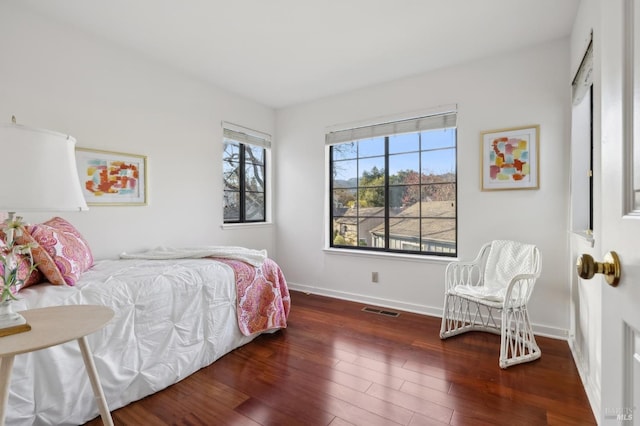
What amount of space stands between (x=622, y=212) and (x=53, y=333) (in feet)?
5.41

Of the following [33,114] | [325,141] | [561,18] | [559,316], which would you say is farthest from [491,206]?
[33,114]

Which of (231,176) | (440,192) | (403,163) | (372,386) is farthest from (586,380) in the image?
(231,176)

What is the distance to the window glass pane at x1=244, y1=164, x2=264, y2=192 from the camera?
156 inches

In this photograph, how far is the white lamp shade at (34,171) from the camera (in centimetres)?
100

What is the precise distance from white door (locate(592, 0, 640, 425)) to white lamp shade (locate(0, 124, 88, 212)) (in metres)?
1.61

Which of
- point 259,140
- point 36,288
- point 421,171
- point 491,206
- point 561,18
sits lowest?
point 36,288

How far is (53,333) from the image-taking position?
3.45 ft

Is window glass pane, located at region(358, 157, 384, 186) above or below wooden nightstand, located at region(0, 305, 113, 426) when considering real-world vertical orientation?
above

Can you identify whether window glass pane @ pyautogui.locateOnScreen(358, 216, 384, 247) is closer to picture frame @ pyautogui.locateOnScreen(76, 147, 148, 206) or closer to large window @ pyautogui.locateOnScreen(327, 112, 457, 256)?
large window @ pyautogui.locateOnScreen(327, 112, 457, 256)

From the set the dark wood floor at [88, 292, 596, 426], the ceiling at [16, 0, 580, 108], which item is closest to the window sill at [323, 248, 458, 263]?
the dark wood floor at [88, 292, 596, 426]

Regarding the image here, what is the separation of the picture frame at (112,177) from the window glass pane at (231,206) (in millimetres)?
1011

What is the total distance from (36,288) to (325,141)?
3.03 m

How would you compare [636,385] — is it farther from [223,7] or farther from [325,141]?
[325,141]

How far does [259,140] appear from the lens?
4.02m
